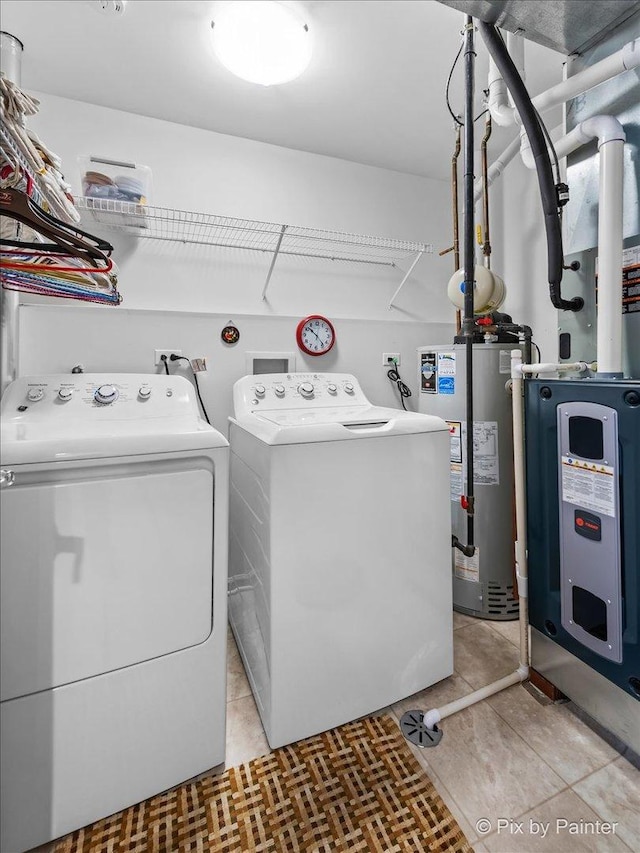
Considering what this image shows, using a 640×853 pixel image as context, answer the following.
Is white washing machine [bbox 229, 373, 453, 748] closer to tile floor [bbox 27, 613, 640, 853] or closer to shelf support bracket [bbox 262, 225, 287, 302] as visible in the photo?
tile floor [bbox 27, 613, 640, 853]

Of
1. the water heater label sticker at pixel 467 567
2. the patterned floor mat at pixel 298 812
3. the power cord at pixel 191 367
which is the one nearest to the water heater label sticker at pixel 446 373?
the water heater label sticker at pixel 467 567

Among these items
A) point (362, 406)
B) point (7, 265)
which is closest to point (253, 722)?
point (362, 406)

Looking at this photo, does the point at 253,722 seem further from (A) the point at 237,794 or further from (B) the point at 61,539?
(B) the point at 61,539

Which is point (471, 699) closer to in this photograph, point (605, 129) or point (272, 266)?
point (605, 129)

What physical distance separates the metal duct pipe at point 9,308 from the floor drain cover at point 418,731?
1.92 m

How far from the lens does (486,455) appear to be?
1991 millimetres

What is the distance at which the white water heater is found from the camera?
1977 mm

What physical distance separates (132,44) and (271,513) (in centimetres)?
198

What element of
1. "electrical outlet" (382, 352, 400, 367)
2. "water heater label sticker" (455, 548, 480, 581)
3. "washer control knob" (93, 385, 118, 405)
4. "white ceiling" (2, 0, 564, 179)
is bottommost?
"water heater label sticker" (455, 548, 480, 581)

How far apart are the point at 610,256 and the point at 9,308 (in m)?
2.29

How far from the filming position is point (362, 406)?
2.18m

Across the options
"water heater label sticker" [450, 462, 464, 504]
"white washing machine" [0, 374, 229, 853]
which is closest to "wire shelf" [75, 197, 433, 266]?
"white washing machine" [0, 374, 229, 853]

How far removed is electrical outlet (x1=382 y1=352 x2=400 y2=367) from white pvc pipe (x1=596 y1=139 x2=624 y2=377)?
1.31 m

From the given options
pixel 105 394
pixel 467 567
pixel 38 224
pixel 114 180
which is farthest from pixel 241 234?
pixel 467 567
